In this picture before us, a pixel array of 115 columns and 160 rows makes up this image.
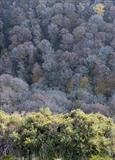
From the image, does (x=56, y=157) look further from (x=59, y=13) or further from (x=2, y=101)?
(x=59, y=13)

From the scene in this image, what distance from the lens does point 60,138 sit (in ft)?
24.1

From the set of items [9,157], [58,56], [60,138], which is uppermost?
[60,138]

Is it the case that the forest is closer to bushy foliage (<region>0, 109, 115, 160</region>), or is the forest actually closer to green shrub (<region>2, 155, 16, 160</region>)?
bushy foliage (<region>0, 109, 115, 160</region>)

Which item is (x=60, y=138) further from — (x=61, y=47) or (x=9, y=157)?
(x=61, y=47)

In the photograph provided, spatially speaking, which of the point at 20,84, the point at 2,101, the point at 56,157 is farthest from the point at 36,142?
the point at 20,84

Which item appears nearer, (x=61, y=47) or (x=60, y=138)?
(x=60, y=138)

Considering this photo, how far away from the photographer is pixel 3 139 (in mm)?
7461

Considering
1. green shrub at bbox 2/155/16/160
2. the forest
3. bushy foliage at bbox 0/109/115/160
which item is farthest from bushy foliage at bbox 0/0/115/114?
green shrub at bbox 2/155/16/160

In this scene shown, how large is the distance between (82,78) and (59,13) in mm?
14987

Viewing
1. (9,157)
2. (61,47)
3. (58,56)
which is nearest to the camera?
(9,157)

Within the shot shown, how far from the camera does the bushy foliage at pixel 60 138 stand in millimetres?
7281

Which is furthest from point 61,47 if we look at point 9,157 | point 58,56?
point 9,157

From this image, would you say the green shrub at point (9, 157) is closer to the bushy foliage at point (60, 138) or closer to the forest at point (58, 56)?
the bushy foliage at point (60, 138)

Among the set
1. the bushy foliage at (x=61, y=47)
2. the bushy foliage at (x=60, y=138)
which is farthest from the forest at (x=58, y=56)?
the bushy foliage at (x=60, y=138)
